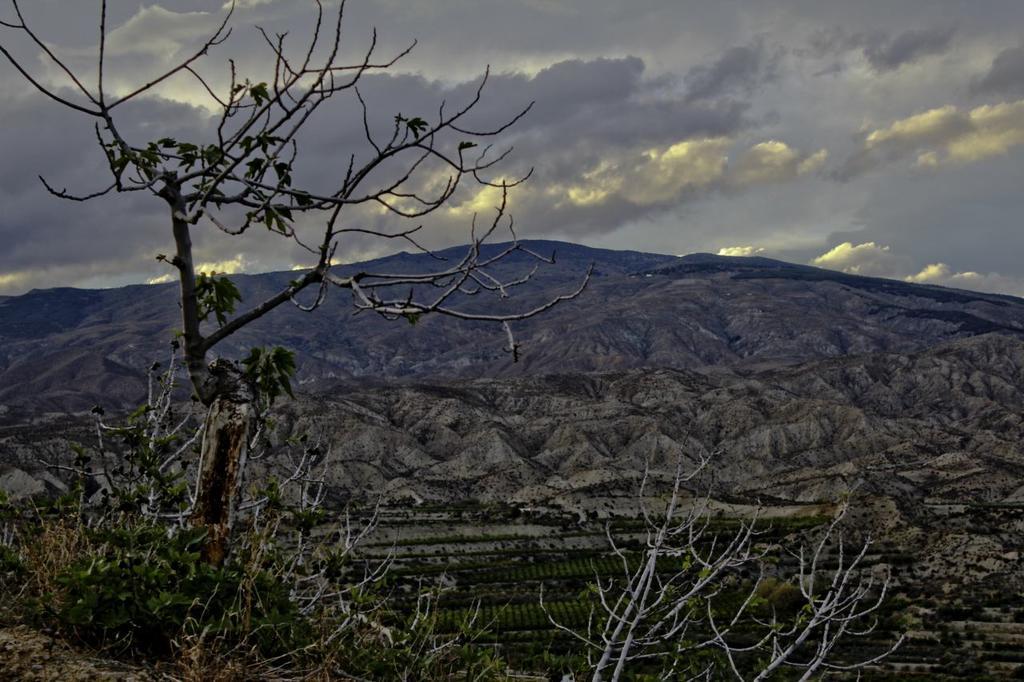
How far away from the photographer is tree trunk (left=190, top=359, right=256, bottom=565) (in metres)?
6.03

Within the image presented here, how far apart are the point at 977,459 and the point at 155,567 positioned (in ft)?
514

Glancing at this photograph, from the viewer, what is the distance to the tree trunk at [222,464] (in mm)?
6027

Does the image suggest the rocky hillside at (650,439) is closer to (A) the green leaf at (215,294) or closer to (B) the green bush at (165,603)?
(A) the green leaf at (215,294)

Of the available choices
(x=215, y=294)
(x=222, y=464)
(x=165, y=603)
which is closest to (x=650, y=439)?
(x=215, y=294)

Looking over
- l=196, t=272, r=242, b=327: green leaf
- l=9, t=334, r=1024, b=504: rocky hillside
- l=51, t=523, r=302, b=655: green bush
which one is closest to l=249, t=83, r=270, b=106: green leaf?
l=196, t=272, r=242, b=327: green leaf

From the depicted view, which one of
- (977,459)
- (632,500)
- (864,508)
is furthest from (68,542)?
(977,459)

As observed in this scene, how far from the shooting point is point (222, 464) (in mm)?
6109

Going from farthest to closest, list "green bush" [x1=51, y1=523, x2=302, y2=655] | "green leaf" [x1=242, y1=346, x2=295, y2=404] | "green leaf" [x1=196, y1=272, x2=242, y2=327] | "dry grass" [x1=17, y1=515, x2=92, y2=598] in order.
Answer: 1. "green leaf" [x1=196, y1=272, x2=242, y2=327]
2. "green leaf" [x1=242, y1=346, x2=295, y2=404]
3. "dry grass" [x1=17, y1=515, x2=92, y2=598]
4. "green bush" [x1=51, y1=523, x2=302, y2=655]

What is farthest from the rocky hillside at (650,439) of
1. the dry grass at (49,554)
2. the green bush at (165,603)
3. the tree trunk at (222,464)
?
the green bush at (165,603)

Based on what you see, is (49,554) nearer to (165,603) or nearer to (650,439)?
(165,603)

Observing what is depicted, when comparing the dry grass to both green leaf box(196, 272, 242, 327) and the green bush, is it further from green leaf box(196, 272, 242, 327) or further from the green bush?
Answer: green leaf box(196, 272, 242, 327)

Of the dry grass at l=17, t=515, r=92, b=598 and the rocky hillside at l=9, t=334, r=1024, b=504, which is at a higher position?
the dry grass at l=17, t=515, r=92, b=598

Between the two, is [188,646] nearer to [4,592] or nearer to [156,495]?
[4,592]

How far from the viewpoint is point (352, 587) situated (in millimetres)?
6152
